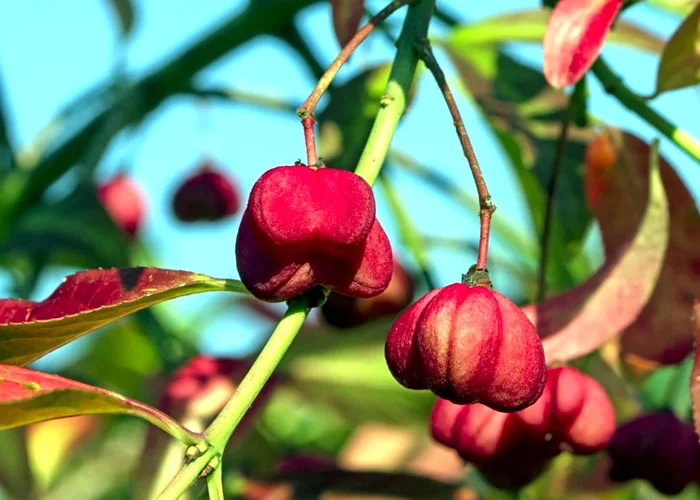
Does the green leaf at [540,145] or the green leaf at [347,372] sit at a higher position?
the green leaf at [540,145]

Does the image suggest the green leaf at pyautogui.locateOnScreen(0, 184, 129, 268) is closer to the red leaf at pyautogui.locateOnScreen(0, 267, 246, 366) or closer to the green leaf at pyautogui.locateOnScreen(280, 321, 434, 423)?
the green leaf at pyautogui.locateOnScreen(280, 321, 434, 423)

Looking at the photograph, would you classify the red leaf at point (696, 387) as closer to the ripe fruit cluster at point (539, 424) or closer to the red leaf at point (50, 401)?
the ripe fruit cluster at point (539, 424)

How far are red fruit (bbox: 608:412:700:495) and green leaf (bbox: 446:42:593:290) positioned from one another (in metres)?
0.20

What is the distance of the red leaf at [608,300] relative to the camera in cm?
75

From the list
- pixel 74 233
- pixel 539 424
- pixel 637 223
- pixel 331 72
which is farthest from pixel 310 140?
pixel 74 233

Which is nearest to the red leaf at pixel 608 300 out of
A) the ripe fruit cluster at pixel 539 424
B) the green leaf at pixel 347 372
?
the ripe fruit cluster at pixel 539 424

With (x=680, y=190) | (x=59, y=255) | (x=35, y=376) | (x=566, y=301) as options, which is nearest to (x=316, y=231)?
(x=35, y=376)

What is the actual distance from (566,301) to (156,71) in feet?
2.38

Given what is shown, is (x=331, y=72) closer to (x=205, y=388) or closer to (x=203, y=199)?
(x=205, y=388)

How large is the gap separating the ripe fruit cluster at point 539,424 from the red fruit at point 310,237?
0.18m

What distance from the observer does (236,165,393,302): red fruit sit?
55 centimetres

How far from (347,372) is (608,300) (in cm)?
59

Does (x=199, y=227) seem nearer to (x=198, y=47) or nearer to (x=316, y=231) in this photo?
(x=198, y=47)

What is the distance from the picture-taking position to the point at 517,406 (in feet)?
1.86
